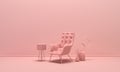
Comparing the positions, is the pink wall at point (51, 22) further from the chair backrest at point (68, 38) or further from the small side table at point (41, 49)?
the chair backrest at point (68, 38)

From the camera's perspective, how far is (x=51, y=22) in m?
7.81

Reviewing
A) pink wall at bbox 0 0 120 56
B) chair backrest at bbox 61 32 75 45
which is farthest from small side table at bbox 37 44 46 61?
chair backrest at bbox 61 32 75 45

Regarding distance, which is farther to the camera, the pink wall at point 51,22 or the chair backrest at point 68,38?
the pink wall at point 51,22

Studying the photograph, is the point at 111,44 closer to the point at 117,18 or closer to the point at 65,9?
the point at 117,18

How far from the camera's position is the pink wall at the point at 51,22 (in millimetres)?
7770

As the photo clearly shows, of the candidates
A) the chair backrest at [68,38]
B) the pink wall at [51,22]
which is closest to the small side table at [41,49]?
the pink wall at [51,22]

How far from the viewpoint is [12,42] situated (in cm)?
780

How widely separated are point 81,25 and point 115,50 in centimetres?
150

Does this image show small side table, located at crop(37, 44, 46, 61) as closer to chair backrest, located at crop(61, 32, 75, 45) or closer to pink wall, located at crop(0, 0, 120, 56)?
pink wall, located at crop(0, 0, 120, 56)

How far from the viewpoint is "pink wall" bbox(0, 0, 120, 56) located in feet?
25.5

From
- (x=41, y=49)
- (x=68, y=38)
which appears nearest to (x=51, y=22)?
(x=68, y=38)

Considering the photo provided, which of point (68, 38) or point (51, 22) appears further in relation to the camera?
point (51, 22)

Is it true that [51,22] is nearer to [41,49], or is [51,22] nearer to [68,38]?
[68,38]

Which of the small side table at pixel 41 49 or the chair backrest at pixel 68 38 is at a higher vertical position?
the chair backrest at pixel 68 38
